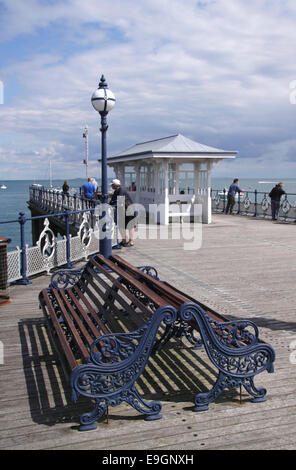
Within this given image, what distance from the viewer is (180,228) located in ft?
57.7

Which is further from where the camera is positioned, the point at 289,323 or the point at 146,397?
the point at 289,323

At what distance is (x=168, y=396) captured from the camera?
4.09m

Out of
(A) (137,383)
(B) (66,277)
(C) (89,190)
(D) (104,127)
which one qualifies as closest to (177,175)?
(C) (89,190)

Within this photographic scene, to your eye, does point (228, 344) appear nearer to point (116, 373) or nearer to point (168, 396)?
point (168, 396)

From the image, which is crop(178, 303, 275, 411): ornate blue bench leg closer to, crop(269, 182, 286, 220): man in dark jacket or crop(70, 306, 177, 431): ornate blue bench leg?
crop(70, 306, 177, 431): ornate blue bench leg

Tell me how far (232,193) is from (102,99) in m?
15.0

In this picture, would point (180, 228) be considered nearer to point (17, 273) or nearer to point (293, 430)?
point (17, 273)

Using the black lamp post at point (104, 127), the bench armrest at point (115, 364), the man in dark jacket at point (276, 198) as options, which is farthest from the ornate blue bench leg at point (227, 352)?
the man in dark jacket at point (276, 198)

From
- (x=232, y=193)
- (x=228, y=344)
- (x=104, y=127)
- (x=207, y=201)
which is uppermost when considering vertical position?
(x=104, y=127)

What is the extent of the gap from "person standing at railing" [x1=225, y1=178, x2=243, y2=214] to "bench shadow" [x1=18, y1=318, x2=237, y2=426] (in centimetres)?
1810

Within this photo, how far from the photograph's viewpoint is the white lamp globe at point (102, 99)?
942 cm
